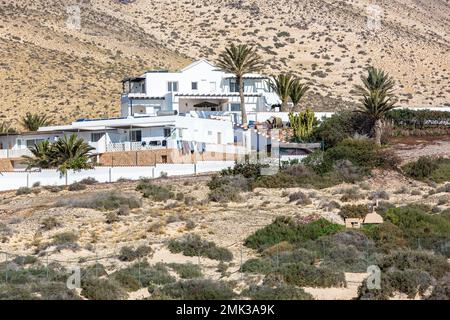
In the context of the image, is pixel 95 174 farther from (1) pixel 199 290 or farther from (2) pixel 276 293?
(2) pixel 276 293

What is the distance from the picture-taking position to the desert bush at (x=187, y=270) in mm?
36875

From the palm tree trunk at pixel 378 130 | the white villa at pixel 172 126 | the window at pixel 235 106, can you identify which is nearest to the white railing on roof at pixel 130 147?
the white villa at pixel 172 126

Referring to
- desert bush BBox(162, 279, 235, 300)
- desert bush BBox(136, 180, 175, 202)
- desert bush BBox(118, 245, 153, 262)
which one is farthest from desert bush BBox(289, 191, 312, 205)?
desert bush BBox(162, 279, 235, 300)

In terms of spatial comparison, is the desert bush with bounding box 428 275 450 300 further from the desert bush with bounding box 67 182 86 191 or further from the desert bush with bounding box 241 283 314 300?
the desert bush with bounding box 67 182 86 191

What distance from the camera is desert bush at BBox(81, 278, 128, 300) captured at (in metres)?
33.3

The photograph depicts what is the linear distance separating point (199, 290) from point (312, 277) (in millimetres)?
4368

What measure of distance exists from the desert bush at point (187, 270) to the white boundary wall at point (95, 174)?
→ 22.6 metres

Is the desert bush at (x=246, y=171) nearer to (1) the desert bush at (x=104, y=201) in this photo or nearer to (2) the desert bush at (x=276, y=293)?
(1) the desert bush at (x=104, y=201)

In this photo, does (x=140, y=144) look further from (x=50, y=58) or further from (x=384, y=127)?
(x=50, y=58)

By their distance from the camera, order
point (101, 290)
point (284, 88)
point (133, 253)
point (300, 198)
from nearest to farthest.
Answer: point (101, 290) → point (133, 253) → point (300, 198) → point (284, 88)

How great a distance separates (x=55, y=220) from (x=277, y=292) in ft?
56.6

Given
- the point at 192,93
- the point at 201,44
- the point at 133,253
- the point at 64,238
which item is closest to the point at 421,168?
the point at 64,238

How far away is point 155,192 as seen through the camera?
54.6m
